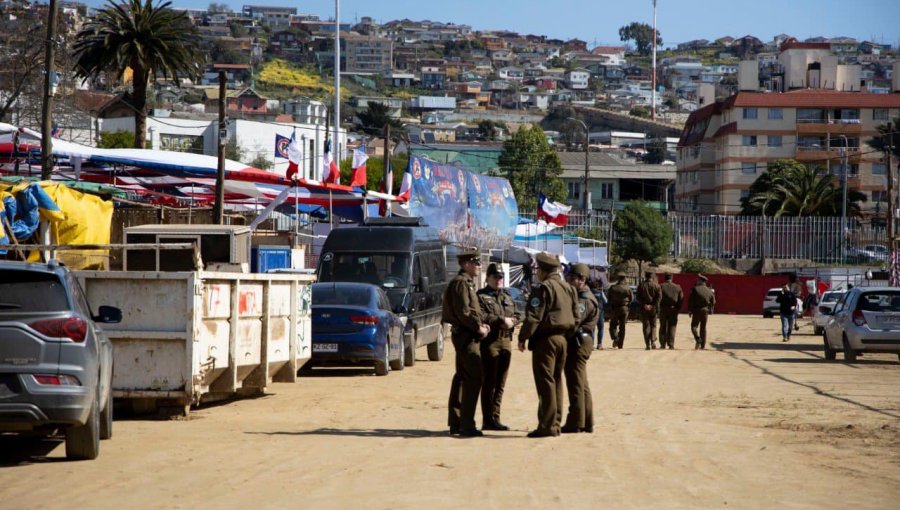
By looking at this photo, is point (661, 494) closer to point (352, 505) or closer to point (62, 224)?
point (352, 505)

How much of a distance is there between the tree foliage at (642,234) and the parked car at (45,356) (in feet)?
225

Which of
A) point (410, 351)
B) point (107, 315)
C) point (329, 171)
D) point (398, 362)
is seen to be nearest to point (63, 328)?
point (107, 315)

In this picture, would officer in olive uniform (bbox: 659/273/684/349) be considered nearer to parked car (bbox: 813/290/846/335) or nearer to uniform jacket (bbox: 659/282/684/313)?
uniform jacket (bbox: 659/282/684/313)

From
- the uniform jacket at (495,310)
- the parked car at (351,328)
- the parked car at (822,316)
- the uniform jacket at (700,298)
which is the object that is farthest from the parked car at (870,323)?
→ the uniform jacket at (495,310)

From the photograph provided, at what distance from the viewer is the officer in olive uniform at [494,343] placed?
13.2 meters

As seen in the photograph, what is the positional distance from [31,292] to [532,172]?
101 m

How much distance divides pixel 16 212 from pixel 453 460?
10.9 m

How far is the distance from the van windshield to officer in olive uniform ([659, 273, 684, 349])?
30.2ft

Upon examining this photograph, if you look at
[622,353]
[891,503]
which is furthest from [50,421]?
[622,353]

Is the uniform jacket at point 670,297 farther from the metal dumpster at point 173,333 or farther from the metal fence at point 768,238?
the metal fence at point 768,238

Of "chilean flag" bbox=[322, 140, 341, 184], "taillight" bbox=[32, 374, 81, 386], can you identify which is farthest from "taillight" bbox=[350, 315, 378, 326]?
"chilean flag" bbox=[322, 140, 341, 184]

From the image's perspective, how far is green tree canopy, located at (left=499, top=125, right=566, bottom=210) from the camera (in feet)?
358

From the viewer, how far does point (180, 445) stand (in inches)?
466

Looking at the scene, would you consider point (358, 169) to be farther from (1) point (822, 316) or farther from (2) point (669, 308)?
(1) point (822, 316)
